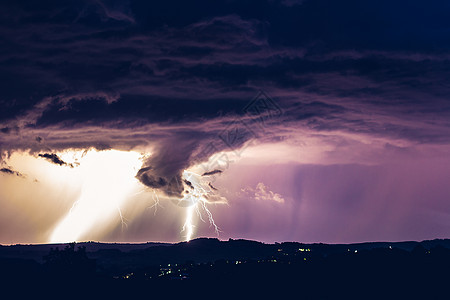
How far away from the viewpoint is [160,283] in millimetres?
105375

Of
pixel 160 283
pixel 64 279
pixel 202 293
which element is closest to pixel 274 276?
pixel 202 293

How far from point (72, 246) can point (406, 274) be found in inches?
3161

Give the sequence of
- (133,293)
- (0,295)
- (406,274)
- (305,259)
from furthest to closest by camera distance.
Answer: (305,259) → (406,274) → (133,293) → (0,295)

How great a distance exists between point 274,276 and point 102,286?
126ft

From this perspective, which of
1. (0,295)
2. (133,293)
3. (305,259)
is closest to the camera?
A: (0,295)

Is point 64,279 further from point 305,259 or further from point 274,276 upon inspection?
point 305,259

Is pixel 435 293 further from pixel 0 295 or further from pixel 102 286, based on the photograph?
pixel 0 295

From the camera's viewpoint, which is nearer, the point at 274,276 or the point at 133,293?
the point at 133,293

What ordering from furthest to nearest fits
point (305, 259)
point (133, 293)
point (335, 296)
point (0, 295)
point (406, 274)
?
point (305, 259) < point (406, 274) < point (335, 296) < point (133, 293) < point (0, 295)

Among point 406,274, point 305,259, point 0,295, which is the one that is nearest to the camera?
point 0,295

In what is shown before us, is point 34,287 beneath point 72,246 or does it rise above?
beneath

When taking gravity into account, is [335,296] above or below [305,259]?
below

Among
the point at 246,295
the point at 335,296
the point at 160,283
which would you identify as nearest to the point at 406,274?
the point at 335,296

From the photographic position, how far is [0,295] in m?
88.4
